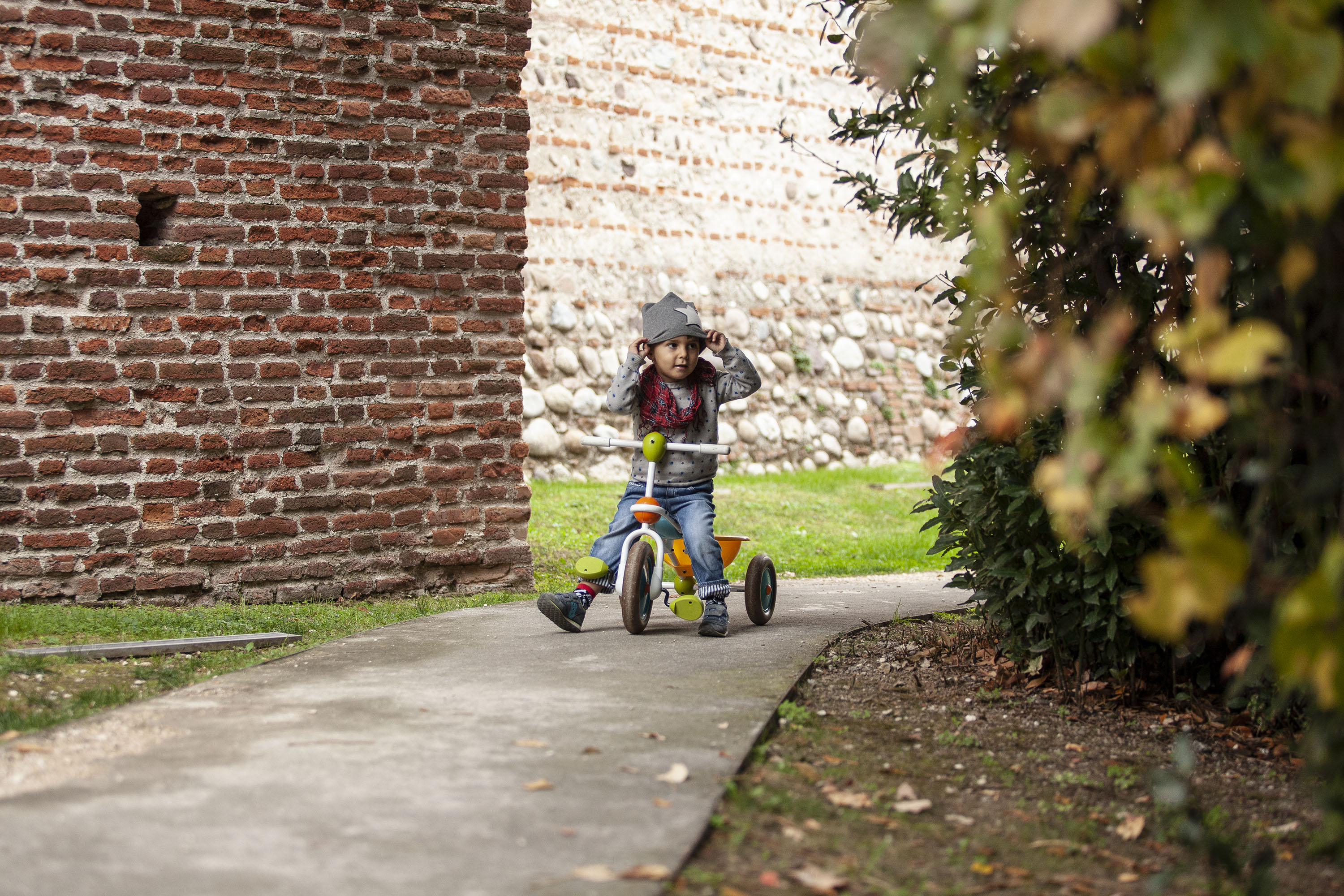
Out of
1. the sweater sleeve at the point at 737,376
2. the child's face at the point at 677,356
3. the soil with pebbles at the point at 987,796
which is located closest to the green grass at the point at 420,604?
the child's face at the point at 677,356

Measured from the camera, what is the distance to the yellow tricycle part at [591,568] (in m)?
5.14

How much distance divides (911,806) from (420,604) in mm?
3488

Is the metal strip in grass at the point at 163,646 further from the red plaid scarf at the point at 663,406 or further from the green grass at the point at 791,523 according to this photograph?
the green grass at the point at 791,523

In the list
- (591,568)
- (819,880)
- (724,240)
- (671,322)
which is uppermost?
(724,240)

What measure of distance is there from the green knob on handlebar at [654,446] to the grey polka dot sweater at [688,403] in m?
0.13

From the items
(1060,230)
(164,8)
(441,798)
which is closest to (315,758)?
(441,798)

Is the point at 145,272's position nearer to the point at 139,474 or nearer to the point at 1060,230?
the point at 139,474

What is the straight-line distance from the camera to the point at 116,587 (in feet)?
18.2

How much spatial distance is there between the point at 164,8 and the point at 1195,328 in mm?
5368

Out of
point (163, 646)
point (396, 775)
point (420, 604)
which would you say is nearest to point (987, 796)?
point (396, 775)

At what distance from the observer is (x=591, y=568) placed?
514 cm

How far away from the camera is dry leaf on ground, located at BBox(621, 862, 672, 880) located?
2.35 metres

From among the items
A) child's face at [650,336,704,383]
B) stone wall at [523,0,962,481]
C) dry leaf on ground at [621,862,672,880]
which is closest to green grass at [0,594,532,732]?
child's face at [650,336,704,383]

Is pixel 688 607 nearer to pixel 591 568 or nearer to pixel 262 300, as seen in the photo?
pixel 591 568
